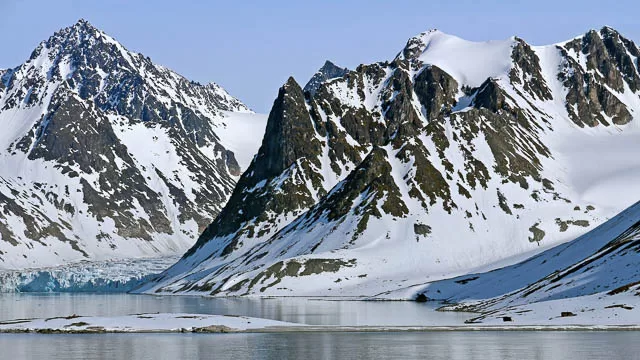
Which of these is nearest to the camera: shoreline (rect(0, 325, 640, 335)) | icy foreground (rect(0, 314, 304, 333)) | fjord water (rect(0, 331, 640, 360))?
fjord water (rect(0, 331, 640, 360))

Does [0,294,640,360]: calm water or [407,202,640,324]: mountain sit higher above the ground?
[407,202,640,324]: mountain

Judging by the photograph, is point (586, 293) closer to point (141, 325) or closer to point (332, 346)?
point (332, 346)

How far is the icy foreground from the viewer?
442 ft

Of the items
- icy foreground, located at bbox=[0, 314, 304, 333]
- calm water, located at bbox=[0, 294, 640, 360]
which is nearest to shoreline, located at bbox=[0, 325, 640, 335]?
icy foreground, located at bbox=[0, 314, 304, 333]

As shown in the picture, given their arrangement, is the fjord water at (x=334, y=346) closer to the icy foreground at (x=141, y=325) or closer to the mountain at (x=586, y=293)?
the icy foreground at (x=141, y=325)

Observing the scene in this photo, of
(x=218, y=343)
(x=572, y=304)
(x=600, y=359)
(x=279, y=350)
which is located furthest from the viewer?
(x=572, y=304)

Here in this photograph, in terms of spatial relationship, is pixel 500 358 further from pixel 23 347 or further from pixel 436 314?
pixel 436 314

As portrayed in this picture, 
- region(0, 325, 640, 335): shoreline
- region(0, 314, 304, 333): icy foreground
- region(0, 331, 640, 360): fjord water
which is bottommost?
region(0, 331, 640, 360): fjord water

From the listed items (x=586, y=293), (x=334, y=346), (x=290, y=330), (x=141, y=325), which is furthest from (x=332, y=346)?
(x=586, y=293)

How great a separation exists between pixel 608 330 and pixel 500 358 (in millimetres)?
32293

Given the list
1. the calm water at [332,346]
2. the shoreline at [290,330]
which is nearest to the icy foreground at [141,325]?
the shoreline at [290,330]

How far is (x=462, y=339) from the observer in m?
116

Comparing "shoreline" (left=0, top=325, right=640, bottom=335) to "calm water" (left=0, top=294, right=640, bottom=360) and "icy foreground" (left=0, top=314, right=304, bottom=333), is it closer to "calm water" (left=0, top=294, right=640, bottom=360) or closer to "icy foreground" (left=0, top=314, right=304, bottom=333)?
"icy foreground" (left=0, top=314, right=304, bottom=333)

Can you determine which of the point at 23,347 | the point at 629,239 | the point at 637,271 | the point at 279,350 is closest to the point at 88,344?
the point at 23,347
